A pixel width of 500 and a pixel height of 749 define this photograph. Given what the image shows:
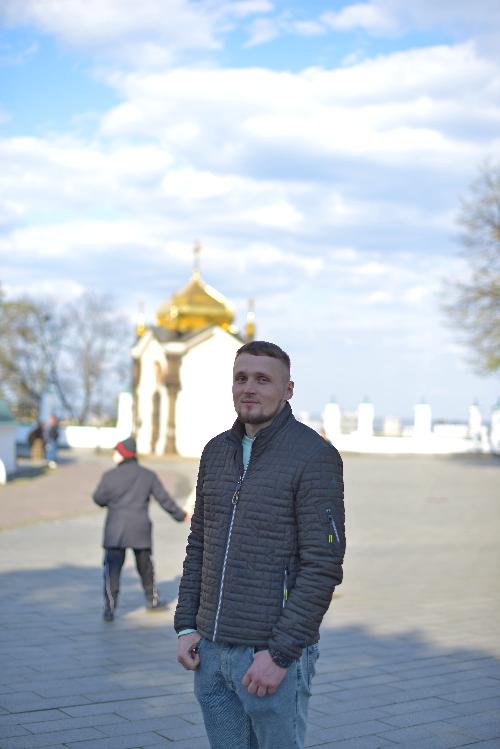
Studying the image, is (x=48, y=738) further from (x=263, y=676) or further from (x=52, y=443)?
(x=52, y=443)

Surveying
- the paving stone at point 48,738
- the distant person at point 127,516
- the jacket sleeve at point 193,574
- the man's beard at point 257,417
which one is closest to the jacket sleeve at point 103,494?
the distant person at point 127,516

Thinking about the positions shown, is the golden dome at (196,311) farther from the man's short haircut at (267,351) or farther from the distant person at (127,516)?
the man's short haircut at (267,351)

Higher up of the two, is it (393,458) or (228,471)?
(228,471)

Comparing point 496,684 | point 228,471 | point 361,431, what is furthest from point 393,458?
point 228,471

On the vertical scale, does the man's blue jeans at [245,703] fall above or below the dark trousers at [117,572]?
above

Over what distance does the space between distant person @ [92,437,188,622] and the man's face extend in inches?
234

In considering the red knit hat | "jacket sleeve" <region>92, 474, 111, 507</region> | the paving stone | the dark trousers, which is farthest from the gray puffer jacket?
the red knit hat

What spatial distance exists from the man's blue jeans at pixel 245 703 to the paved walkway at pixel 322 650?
2110mm

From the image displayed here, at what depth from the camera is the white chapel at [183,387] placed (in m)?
46.6

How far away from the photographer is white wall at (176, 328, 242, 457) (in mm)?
46594

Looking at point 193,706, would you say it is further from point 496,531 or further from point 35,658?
point 496,531

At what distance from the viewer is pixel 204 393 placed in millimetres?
47062

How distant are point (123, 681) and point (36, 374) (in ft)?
201

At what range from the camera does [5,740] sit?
5742 mm
